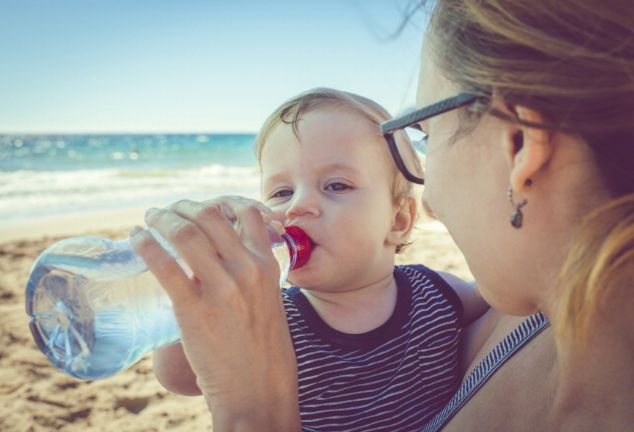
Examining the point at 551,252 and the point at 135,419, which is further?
the point at 135,419

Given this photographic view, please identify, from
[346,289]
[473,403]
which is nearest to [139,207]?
[346,289]

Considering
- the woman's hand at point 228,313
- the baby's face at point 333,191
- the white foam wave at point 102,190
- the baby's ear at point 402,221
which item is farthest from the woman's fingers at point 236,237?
the white foam wave at point 102,190

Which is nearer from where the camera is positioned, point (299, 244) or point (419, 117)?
point (419, 117)

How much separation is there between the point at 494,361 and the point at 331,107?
1.07 m

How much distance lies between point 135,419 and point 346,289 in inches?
76.1

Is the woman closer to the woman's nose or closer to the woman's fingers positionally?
the woman's fingers

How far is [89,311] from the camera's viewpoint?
4.41ft

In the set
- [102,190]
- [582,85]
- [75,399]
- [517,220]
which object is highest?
[582,85]

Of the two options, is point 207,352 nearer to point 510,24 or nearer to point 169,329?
point 169,329

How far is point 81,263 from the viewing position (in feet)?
4.57

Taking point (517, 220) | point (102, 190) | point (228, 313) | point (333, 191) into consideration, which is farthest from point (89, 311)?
point (102, 190)

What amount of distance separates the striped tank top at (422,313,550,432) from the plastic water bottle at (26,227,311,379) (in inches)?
27.3

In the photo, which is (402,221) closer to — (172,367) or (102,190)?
(172,367)

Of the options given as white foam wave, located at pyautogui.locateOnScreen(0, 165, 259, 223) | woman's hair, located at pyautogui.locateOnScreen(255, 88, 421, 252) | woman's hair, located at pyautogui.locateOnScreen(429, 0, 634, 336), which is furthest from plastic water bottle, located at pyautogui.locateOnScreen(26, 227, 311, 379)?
white foam wave, located at pyautogui.locateOnScreen(0, 165, 259, 223)
